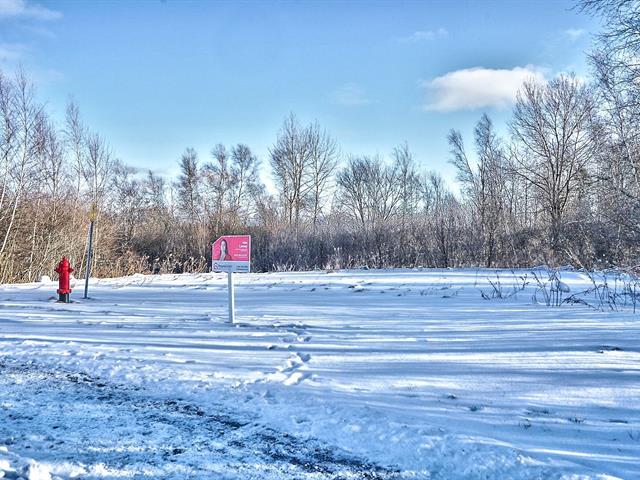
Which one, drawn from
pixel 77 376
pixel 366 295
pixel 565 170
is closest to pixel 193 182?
pixel 565 170

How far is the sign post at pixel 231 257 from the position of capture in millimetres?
7720

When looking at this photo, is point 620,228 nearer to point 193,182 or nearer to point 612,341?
point 612,341

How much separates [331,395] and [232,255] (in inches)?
161

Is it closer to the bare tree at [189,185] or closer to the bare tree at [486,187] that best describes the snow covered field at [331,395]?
the bare tree at [486,187]

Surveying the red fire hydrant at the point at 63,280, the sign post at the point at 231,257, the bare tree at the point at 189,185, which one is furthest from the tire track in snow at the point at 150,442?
the bare tree at the point at 189,185

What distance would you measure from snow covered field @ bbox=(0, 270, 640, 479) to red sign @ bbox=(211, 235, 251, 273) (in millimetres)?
985

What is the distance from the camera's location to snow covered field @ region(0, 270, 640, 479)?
2.93 meters

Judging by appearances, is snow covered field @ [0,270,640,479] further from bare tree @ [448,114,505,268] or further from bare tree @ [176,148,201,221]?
bare tree @ [176,148,201,221]

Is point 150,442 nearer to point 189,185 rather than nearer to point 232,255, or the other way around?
point 232,255

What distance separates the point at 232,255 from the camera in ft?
25.6

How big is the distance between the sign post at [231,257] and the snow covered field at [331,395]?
699mm

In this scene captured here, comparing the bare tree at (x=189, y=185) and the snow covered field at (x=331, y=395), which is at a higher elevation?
the bare tree at (x=189, y=185)

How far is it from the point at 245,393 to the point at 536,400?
2.66 m

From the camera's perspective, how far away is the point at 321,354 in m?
5.72
